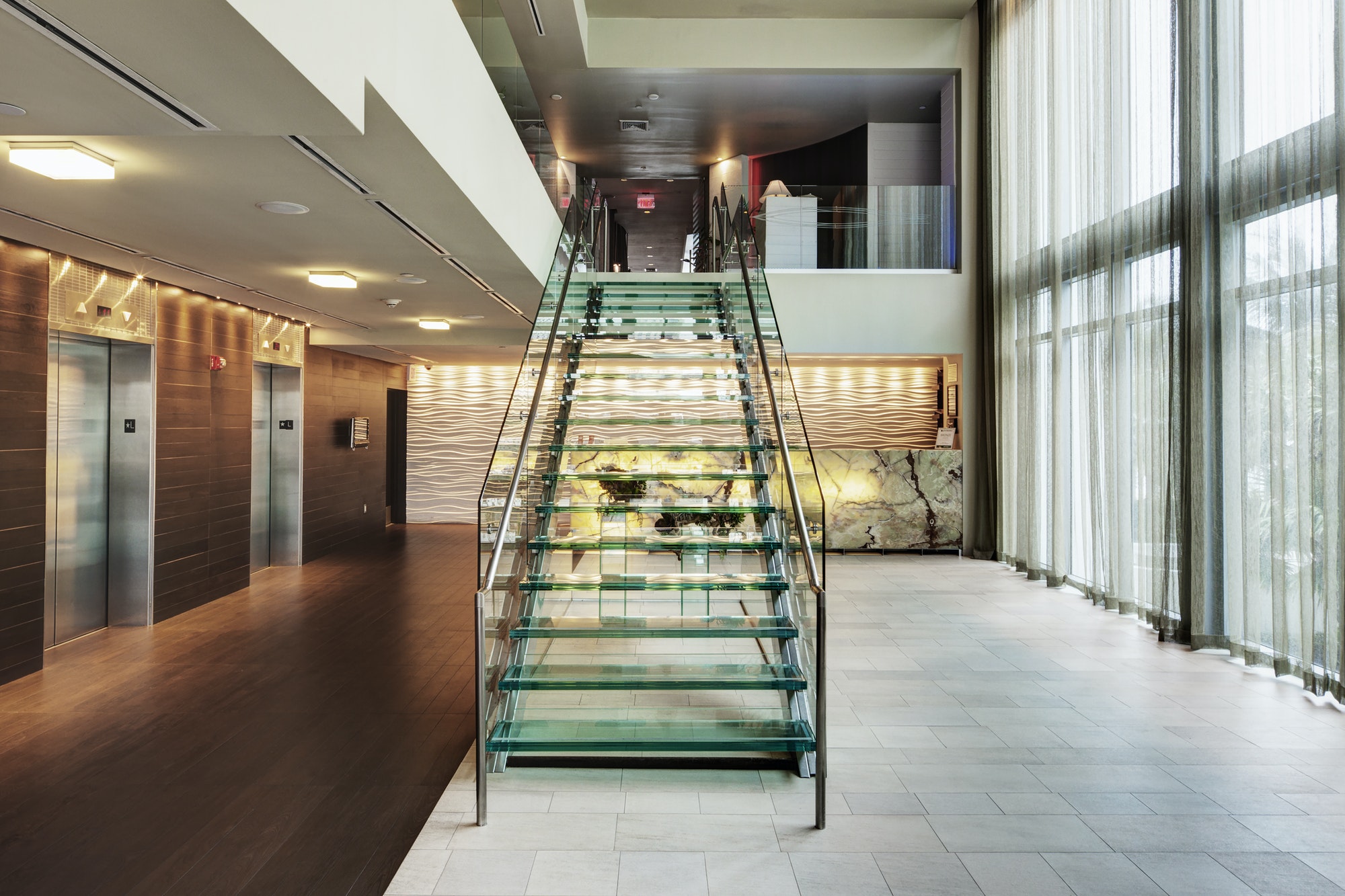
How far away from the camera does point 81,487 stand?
707 centimetres

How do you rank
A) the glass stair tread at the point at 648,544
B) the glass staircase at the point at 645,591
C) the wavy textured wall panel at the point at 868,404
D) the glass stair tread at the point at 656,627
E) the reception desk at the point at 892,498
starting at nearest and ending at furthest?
1. the glass staircase at the point at 645,591
2. the glass stair tread at the point at 656,627
3. the glass stair tread at the point at 648,544
4. the reception desk at the point at 892,498
5. the wavy textured wall panel at the point at 868,404

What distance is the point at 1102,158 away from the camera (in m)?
8.09

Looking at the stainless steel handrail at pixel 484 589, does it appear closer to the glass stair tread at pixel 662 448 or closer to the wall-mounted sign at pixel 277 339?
the glass stair tread at pixel 662 448

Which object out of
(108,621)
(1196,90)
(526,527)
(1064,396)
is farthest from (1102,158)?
(108,621)

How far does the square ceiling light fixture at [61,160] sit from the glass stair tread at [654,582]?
2963mm

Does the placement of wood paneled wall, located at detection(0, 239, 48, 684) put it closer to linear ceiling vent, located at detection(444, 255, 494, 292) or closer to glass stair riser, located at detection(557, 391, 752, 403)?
linear ceiling vent, located at detection(444, 255, 494, 292)

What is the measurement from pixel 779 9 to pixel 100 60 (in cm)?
1082

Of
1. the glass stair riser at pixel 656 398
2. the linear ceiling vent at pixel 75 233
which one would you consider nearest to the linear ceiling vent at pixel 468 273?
the glass stair riser at pixel 656 398

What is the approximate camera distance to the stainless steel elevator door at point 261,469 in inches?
409

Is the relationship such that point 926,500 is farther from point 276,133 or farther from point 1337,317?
point 276,133

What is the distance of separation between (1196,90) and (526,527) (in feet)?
19.6

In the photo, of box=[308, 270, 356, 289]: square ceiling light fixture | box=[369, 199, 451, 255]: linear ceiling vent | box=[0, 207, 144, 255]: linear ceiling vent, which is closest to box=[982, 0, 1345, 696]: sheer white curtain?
box=[369, 199, 451, 255]: linear ceiling vent

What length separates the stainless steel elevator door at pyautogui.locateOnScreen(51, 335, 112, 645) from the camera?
6859mm

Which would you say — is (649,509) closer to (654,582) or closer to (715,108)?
(654,582)
